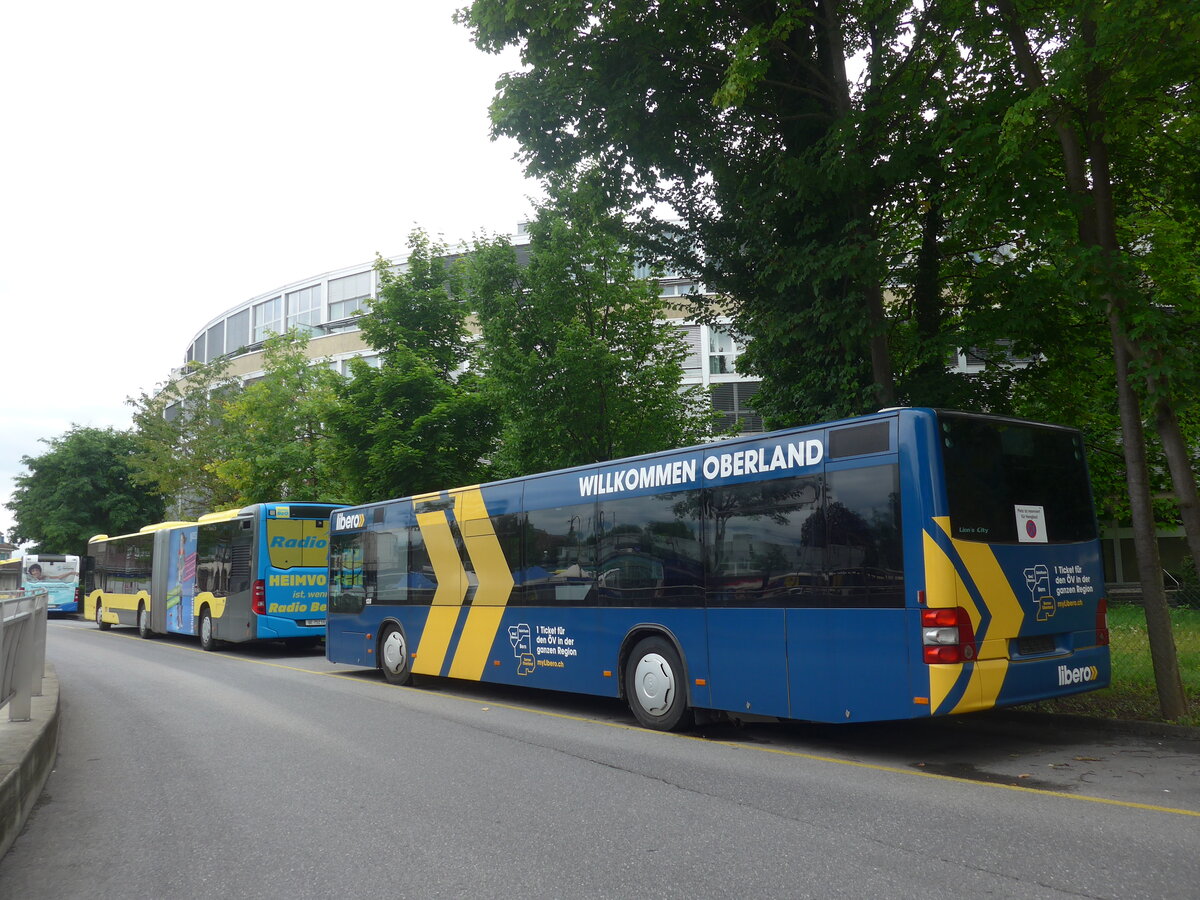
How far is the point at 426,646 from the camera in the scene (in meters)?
13.9

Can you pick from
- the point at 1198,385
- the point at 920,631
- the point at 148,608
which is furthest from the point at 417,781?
the point at 148,608

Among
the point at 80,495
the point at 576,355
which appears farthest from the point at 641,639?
the point at 80,495

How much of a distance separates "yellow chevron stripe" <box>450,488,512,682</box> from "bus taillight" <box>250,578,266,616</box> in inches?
314

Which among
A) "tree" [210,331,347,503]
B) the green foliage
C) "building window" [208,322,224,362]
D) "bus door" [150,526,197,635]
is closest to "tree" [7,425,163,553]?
"building window" [208,322,224,362]

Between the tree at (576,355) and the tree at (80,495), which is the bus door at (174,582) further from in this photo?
the tree at (80,495)

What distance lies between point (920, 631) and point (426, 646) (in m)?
8.20

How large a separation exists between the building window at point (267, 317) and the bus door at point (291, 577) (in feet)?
124

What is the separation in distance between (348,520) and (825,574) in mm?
9915

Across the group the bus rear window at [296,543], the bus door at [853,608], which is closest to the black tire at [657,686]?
the bus door at [853,608]

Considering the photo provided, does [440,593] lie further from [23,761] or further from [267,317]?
[267,317]

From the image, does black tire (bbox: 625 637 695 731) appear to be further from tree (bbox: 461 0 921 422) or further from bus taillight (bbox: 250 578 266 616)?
bus taillight (bbox: 250 578 266 616)

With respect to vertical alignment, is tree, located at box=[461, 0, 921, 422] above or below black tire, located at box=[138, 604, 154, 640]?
above

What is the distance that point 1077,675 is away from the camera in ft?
27.4

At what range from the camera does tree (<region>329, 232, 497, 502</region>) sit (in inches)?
963
